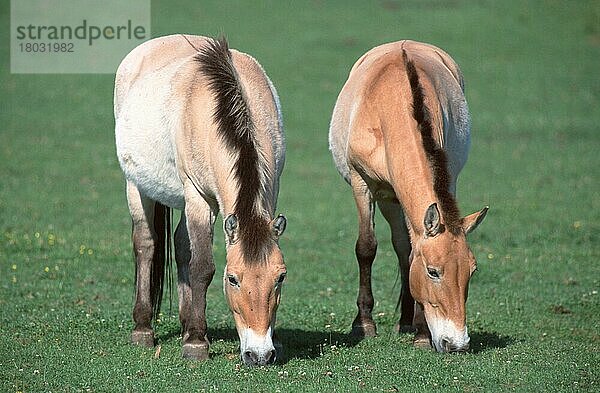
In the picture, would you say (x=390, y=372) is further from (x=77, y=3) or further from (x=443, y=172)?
(x=77, y=3)

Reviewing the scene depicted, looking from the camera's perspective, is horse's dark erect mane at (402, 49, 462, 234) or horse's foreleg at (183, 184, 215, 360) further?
horse's foreleg at (183, 184, 215, 360)

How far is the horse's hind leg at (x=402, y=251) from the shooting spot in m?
7.98

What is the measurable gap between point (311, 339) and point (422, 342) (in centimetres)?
97

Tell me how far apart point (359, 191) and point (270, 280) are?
2.05 meters

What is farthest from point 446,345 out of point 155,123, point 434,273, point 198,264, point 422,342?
point 155,123

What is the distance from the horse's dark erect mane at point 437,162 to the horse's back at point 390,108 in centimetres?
12

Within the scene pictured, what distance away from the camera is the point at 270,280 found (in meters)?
6.05

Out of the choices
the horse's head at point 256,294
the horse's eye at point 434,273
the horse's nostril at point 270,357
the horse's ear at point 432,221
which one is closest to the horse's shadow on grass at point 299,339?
→ the horse's nostril at point 270,357

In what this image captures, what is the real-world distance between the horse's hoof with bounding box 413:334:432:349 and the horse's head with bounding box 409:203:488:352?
28.7 inches

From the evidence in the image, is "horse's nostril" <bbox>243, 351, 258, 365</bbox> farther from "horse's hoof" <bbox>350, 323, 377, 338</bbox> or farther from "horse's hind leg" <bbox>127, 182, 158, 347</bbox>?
"horse's hoof" <bbox>350, 323, 377, 338</bbox>

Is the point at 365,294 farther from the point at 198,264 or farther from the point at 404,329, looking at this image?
the point at 198,264

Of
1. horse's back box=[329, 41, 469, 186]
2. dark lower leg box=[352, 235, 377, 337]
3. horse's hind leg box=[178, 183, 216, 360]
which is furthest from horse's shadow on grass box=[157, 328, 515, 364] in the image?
horse's back box=[329, 41, 469, 186]

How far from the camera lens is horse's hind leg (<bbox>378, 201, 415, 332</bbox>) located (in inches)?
314

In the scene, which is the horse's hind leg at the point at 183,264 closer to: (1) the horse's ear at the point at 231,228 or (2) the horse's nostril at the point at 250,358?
(1) the horse's ear at the point at 231,228
